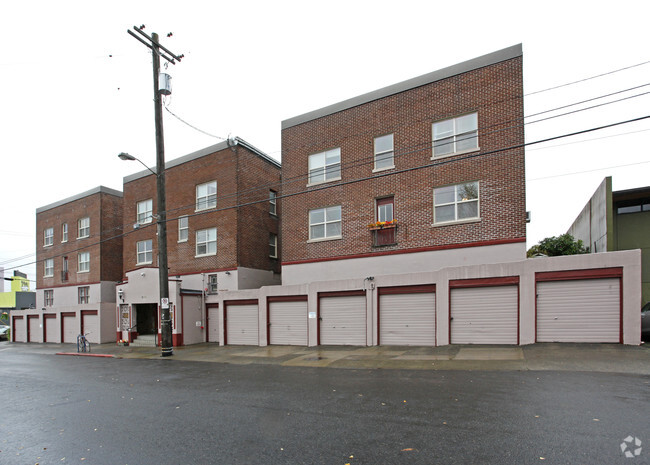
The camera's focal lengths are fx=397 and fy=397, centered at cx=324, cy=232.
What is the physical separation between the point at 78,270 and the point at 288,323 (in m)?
23.4

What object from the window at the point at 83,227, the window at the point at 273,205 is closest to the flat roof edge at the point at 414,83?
the window at the point at 273,205

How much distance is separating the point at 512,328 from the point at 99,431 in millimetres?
12812

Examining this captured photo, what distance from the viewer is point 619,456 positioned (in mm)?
4750

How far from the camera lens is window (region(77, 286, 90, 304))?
106 ft

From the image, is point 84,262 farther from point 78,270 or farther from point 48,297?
point 48,297

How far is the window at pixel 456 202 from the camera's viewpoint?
52.9ft

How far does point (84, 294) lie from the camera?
32.6 meters

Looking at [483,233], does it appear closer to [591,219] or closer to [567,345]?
[567,345]

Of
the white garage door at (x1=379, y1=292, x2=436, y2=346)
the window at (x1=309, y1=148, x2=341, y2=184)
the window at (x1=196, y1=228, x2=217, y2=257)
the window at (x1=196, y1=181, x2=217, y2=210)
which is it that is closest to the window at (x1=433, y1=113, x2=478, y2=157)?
the window at (x1=309, y1=148, x2=341, y2=184)

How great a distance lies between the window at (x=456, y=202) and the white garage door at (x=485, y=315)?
10.5ft

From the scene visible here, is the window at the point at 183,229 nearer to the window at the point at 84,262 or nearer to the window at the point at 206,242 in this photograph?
the window at the point at 206,242

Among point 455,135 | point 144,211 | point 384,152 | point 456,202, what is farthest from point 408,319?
point 144,211

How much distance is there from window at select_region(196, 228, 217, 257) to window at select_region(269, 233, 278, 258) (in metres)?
3.61

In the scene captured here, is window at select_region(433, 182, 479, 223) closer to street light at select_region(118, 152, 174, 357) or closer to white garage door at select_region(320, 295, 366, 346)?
white garage door at select_region(320, 295, 366, 346)
